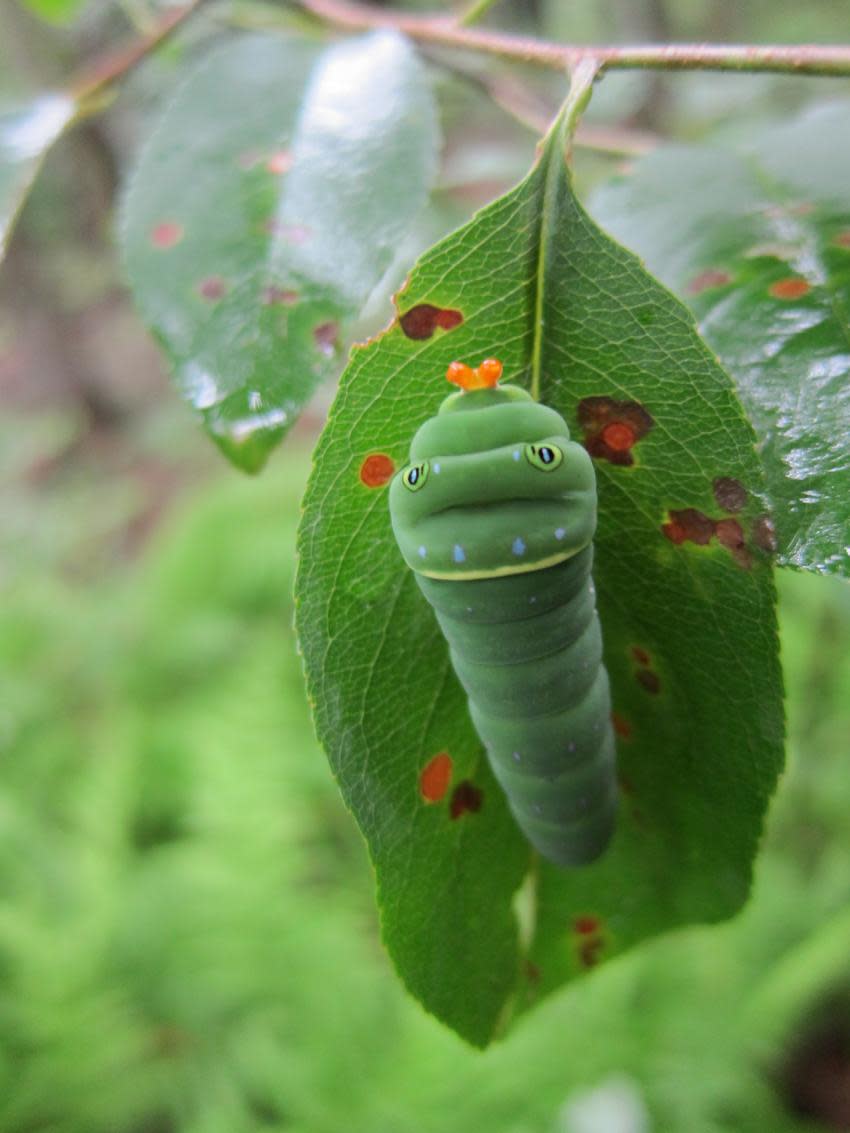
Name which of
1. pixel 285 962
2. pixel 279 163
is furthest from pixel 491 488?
pixel 285 962

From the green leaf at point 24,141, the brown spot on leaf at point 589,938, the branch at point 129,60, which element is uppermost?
the branch at point 129,60

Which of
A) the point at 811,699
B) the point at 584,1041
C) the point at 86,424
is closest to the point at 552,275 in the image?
the point at 584,1041

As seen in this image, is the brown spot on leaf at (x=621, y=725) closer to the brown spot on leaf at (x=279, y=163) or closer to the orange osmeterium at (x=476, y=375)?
the orange osmeterium at (x=476, y=375)

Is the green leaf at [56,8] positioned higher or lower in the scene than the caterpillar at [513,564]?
higher

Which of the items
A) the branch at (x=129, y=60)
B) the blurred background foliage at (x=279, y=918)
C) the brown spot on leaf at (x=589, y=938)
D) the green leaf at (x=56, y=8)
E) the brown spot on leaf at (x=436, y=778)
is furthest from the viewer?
the blurred background foliage at (x=279, y=918)

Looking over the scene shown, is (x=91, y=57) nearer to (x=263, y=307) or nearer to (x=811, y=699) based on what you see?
(x=811, y=699)

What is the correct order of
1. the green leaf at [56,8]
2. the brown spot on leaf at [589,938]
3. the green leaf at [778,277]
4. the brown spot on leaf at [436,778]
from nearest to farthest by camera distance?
1. the green leaf at [778,277]
2. the brown spot on leaf at [436,778]
3. the brown spot on leaf at [589,938]
4. the green leaf at [56,8]

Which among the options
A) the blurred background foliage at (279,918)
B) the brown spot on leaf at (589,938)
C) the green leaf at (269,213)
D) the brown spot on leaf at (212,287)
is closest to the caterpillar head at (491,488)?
the green leaf at (269,213)
